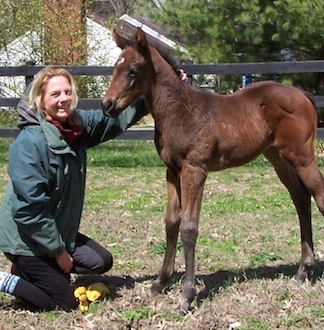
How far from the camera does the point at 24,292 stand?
12.9ft

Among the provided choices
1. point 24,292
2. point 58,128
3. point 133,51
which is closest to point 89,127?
point 58,128

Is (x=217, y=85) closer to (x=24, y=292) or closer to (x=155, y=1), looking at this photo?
(x=155, y=1)

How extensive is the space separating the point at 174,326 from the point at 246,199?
12.3 feet

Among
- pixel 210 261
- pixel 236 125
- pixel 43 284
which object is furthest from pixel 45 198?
pixel 210 261

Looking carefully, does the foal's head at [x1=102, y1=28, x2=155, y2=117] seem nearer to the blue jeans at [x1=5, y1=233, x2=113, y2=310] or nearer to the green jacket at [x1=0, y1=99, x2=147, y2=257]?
the green jacket at [x1=0, y1=99, x2=147, y2=257]

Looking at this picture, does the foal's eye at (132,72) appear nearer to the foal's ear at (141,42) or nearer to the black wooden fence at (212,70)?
the foal's ear at (141,42)

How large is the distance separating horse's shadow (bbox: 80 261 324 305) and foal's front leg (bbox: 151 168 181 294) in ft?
0.33

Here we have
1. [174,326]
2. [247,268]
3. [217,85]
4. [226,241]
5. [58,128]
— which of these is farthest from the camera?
[217,85]

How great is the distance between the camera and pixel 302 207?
4.60 m

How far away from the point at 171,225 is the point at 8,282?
1.19 m

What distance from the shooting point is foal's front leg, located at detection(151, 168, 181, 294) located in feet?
14.0

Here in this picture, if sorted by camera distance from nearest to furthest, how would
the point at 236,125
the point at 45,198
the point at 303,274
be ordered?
1. the point at 45,198
2. the point at 236,125
3. the point at 303,274

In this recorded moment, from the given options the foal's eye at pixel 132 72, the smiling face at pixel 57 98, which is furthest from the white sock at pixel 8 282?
the foal's eye at pixel 132 72

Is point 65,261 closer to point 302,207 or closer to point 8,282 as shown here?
point 8,282
